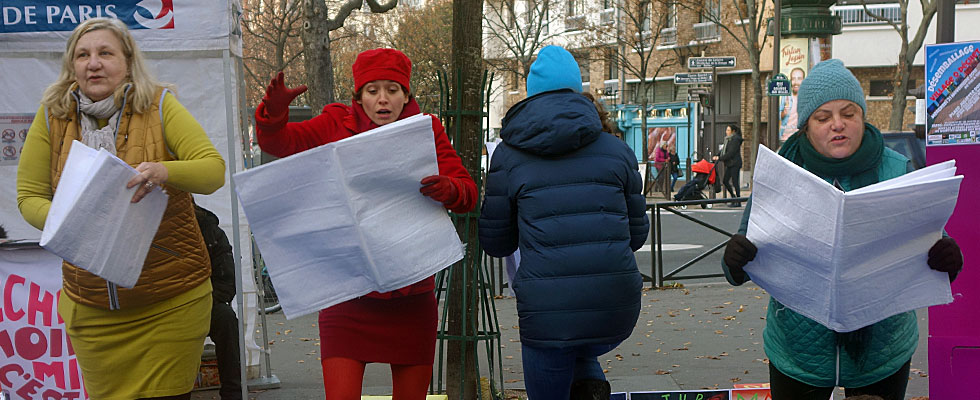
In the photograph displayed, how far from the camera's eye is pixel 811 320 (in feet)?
11.2

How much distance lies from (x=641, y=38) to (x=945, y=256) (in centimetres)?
3715

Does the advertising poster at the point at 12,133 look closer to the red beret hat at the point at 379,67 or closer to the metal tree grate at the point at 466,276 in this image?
the metal tree grate at the point at 466,276

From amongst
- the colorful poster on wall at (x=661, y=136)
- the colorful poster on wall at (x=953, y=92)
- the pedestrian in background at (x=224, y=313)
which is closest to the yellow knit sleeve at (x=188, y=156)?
the pedestrian in background at (x=224, y=313)

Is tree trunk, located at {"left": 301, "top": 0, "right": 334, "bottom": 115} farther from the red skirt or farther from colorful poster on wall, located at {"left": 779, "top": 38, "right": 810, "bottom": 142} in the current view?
the red skirt

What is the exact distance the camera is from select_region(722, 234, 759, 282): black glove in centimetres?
328

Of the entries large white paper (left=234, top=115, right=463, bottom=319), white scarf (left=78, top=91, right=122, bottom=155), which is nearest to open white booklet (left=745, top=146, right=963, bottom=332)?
large white paper (left=234, top=115, right=463, bottom=319)

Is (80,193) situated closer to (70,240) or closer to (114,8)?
(70,240)

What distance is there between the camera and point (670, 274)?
11.4m

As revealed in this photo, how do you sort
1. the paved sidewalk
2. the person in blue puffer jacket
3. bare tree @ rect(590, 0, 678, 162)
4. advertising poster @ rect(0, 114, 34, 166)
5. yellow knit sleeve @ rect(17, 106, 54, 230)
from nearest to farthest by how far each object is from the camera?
yellow knit sleeve @ rect(17, 106, 54, 230)
the person in blue puffer jacket
advertising poster @ rect(0, 114, 34, 166)
the paved sidewalk
bare tree @ rect(590, 0, 678, 162)

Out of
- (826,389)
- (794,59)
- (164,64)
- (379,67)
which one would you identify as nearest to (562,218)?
(379,67)

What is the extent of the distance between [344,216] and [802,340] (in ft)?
5.56

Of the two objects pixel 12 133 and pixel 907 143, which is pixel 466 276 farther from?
pixel 907 143

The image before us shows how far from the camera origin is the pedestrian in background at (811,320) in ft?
10.8

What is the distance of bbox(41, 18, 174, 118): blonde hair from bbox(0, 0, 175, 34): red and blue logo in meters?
1.72
